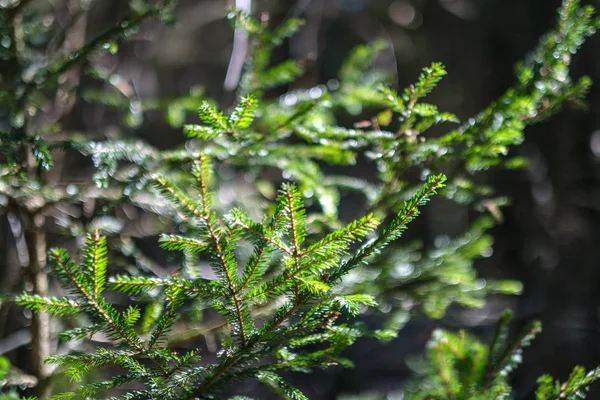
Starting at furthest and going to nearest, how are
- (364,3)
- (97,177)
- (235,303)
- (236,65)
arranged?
1. (364,3)
2. (236,65)
3. (97,177)
4. (235,303)

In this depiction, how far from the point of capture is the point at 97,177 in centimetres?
75

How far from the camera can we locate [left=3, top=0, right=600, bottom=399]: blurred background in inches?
68.1

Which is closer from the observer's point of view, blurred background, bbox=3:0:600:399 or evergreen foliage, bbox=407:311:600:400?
evergreen foliage, bbox=407:311:600:400

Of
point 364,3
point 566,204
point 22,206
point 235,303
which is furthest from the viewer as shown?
point 364,3

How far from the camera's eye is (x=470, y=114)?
2633 millimetres

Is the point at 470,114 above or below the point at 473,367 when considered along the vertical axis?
above

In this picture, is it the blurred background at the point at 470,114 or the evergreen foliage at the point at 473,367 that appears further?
the blurred background at the point at 470,114

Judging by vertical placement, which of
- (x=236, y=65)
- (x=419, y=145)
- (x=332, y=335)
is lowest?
(x=332, y=335)

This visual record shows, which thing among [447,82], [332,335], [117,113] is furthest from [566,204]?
[117,113]

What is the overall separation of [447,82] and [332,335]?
2.33 m

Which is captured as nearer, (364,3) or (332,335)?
(332,335)

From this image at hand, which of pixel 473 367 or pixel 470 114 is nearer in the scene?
pixel 473 367

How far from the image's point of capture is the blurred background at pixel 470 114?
1.73 meters

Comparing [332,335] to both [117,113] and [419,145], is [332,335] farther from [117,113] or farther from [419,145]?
[117,113]
